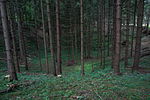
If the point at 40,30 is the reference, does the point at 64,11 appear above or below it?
above

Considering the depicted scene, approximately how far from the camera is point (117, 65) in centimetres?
774

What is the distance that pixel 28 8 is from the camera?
2100 centimetres

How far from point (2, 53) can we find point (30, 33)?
1085 cm

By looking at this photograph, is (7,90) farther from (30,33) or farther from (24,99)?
(30,33)

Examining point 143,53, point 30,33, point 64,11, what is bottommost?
point 143,53

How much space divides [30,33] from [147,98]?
2720cm

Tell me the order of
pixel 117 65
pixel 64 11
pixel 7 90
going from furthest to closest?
1. pixel 64 11
2. pixel 117 65
3. pixel 7 90

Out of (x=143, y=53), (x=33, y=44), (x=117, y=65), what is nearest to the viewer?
(x=117, y=65)

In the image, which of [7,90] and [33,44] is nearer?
[7,90]

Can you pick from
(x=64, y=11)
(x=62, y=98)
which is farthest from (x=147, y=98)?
(x=64, y=11)

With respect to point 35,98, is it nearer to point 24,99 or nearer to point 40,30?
point 24,99

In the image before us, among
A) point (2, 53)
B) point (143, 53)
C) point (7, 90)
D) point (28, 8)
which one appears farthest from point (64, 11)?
point (7, 90)

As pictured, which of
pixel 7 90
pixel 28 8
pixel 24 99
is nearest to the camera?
pixel 24 99

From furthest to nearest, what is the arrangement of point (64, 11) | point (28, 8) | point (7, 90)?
point (28, 8) < point (64, 11) < point (7, 90)
